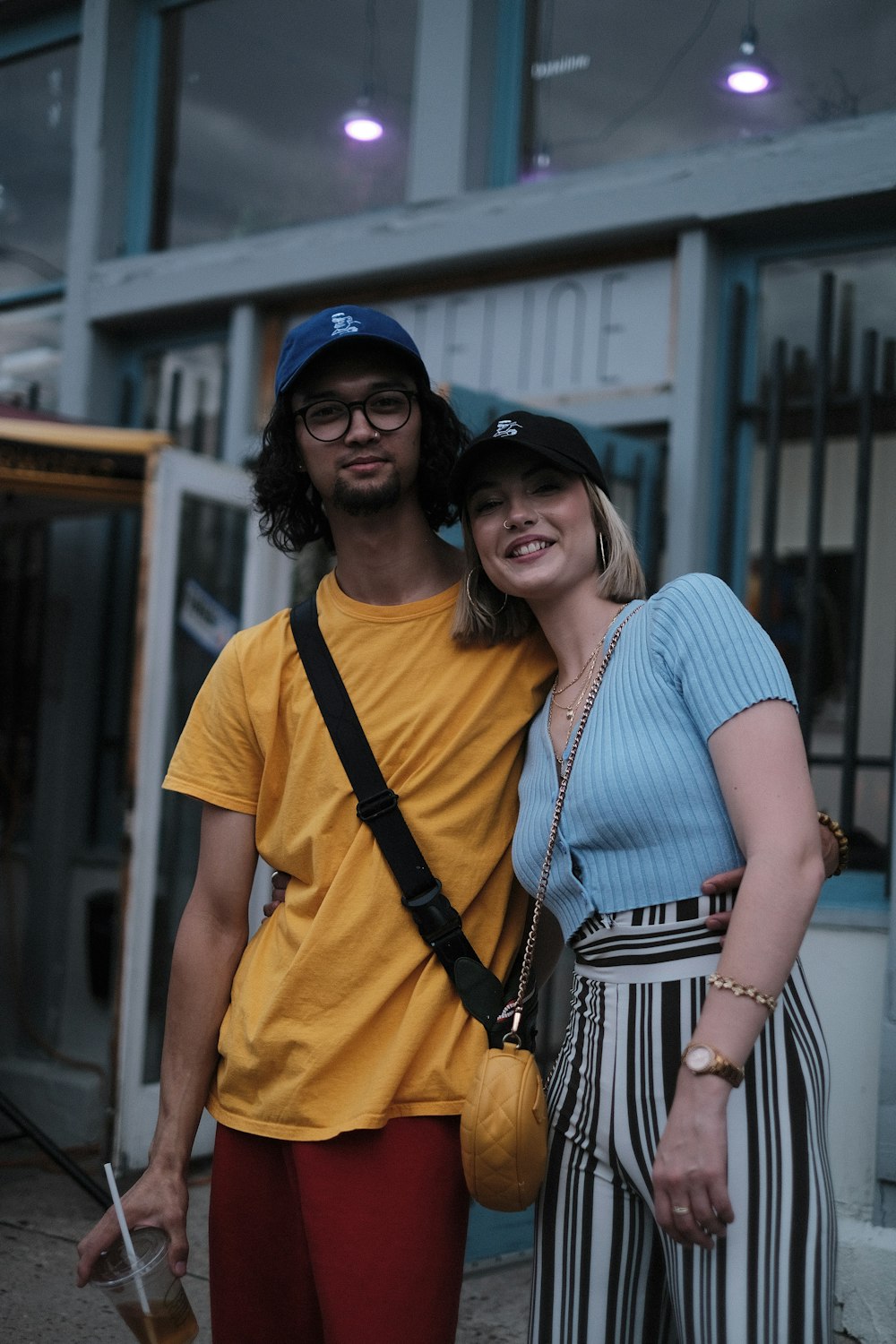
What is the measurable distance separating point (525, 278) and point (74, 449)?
1.83m

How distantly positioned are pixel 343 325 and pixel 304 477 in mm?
407

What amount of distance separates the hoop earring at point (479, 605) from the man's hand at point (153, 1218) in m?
1.14

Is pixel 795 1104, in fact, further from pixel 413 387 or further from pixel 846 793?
pixel 846 793

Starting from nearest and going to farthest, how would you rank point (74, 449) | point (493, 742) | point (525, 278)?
point (493, 742) → point (74, 449) → point (525, 278)

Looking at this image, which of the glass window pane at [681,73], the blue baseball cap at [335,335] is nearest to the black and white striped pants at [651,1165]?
the blue baseball cap at [335,335]

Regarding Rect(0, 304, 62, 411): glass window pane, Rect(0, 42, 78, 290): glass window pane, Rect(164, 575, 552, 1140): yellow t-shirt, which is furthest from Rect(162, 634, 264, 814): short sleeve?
Rect(0, 42, 78, 290): glass window pane

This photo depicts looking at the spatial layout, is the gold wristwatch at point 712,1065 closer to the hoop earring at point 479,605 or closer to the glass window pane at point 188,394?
the hoop earring at point 479,605

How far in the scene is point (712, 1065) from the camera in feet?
5.45

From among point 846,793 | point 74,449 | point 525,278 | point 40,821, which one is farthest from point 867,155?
point 40,821

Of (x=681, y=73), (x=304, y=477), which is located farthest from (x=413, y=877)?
(x=681, y=73)

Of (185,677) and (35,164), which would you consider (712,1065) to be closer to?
(185,677)

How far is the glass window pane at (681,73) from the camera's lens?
4.51 metres

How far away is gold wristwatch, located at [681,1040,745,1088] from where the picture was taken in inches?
65.5

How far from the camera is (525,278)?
5.05 m
